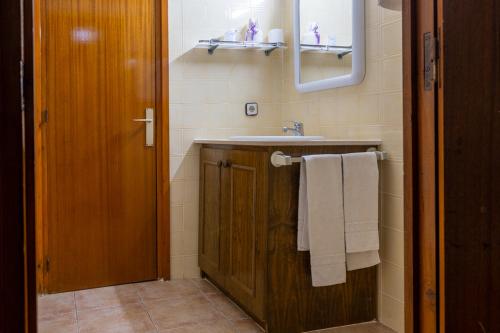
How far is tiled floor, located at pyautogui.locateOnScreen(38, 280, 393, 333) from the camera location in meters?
2.36

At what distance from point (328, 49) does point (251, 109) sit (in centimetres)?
76

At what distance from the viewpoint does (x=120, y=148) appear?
2996 millimetres

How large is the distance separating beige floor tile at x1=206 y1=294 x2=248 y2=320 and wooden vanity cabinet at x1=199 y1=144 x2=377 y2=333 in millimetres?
71

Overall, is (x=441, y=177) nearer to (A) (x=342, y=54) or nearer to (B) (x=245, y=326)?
(B) (x=245, y=326)

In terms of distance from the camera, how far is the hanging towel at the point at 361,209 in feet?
7.23

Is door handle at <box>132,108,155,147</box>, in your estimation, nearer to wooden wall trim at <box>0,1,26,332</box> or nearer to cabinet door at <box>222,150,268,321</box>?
cabinet door at <box>222,150,268,321</box>

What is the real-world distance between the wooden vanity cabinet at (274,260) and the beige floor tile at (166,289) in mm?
384

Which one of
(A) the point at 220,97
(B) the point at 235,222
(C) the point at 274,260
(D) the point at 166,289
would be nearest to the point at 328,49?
(A) the point at 220,97

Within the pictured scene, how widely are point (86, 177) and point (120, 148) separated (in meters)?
0.26

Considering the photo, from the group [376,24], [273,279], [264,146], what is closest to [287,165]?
[264,146]

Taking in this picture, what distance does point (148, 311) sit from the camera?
102 inches

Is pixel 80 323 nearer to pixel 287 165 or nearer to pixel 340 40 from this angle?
pixel 287 165

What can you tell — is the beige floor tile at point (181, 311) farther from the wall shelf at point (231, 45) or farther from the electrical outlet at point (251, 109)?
the wall shelf at point (231, 45)

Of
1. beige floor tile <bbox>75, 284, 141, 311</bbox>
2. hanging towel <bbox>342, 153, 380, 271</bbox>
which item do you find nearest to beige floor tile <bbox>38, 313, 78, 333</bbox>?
beige floor tile <bbox>75, 284, 141, 311</bbox>
